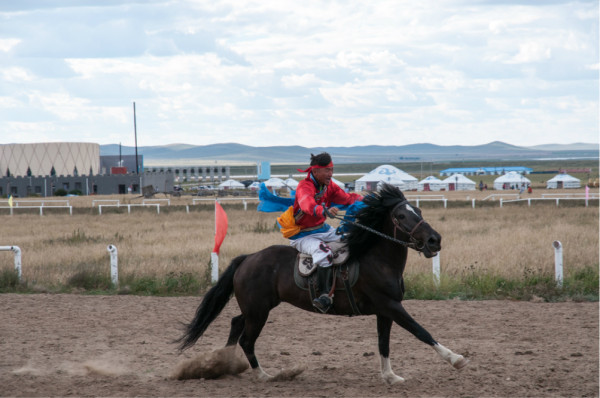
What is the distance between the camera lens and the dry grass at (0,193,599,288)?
14664mm

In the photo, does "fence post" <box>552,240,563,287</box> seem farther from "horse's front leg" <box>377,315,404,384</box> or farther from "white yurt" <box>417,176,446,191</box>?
"white yurt" <box>417,176,446,191</box>

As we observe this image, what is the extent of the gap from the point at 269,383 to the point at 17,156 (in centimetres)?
10149

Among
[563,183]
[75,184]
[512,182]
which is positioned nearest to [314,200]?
[512,182]

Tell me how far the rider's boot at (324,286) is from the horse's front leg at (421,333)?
610 mm

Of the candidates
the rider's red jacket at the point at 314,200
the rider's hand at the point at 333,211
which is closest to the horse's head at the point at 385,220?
the rider's hand at the point at 333,211

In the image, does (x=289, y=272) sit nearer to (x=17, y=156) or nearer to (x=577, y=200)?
(x=577, y=200)

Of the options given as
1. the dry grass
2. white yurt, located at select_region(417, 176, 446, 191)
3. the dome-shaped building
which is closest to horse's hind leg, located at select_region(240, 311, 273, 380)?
the dry grass

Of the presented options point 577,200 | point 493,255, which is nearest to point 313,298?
point 493,255

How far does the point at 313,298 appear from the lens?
7172mm

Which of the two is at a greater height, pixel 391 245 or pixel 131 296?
pixel 391 245

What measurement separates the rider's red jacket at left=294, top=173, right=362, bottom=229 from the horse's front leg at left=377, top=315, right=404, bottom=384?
1245mm

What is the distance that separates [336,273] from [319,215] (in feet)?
2.04

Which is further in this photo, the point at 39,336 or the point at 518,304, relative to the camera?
the point at 518,304

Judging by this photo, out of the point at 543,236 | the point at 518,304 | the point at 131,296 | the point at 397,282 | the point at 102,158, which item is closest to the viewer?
the point at 397,282
